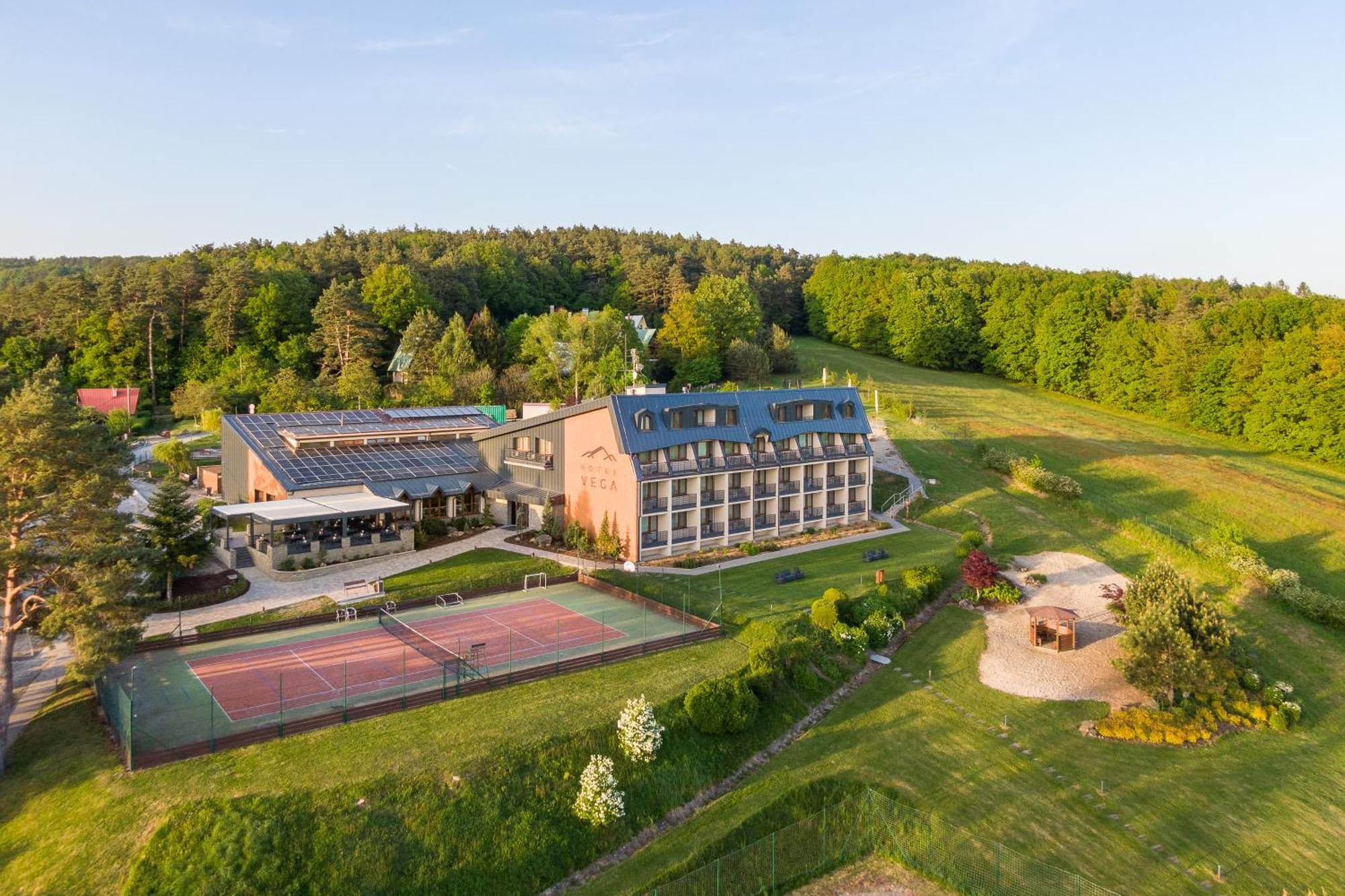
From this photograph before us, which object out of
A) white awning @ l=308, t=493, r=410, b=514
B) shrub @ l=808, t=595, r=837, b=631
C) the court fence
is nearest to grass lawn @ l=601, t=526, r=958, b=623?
shrub @ l=808, t=595, r=837, b=631

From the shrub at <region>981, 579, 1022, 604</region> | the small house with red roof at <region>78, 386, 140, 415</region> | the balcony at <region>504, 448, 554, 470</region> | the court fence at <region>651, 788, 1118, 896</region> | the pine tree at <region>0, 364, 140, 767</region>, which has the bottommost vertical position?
the court fence at <region>651, 788, 1118, 896</region>

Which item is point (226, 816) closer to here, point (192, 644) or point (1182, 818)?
point (192, 644)

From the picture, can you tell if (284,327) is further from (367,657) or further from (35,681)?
(367,657)

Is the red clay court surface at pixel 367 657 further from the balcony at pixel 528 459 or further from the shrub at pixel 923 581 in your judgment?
the shrub at pixel 923 581

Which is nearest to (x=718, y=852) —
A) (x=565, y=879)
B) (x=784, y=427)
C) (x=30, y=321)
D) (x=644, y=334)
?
(x=565, y=879)

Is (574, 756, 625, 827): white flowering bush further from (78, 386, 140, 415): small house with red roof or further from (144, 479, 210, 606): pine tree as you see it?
(78, 386, 140, 415): small house with red roof
